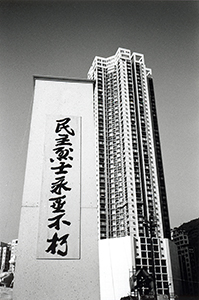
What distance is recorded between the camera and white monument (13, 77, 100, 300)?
127 inches

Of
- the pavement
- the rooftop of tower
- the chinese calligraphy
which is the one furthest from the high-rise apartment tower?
the chinese calligraphy

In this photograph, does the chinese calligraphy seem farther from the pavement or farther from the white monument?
the pavement

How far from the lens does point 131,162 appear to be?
5241 cm

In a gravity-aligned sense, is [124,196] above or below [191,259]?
above

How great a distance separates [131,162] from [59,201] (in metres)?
49.1

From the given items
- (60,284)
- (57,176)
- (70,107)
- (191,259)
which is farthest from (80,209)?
(191,259)

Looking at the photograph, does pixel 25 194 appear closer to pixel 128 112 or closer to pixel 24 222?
pixel 24 222

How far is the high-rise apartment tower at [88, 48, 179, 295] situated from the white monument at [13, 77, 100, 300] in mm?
39449

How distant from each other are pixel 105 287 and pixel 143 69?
44.9 meters

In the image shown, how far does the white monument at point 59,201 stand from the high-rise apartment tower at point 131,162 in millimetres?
39449

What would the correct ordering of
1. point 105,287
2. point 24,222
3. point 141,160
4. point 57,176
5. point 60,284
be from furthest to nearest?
point 141,160 → point 105,287 → point 57,176 → point 24,222 → point 60,284

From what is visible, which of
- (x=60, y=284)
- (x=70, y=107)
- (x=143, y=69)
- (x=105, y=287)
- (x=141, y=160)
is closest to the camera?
(x=60, y=284)

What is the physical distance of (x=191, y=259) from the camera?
191ft

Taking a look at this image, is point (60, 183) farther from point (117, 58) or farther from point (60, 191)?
point (117, 58)
